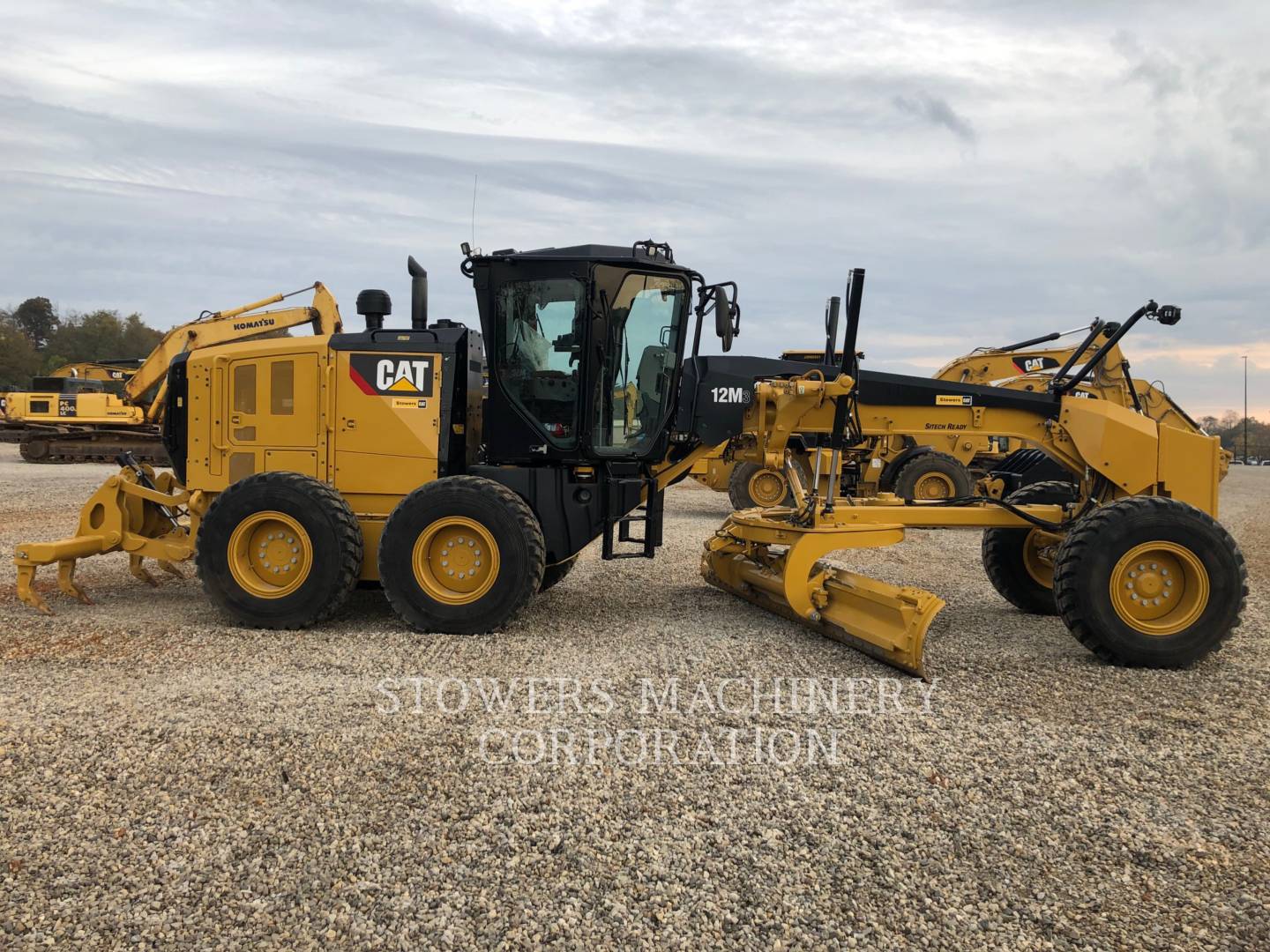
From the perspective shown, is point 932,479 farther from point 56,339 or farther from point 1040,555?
point 56,339

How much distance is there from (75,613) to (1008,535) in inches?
292

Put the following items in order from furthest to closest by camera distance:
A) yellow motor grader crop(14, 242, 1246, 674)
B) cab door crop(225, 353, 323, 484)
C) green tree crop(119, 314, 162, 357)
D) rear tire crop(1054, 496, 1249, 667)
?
green tree crop(119, 314, 162, 357), cab door crop(225, 353, 323, 484), yellow motor grader crop(14, 242, 1246, 674), rear tire crop(1054, 496, 1249, 667)

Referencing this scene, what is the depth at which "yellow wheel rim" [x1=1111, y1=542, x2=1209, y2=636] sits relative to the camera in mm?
5891

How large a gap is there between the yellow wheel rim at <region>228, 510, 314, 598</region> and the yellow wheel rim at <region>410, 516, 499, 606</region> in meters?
0.85

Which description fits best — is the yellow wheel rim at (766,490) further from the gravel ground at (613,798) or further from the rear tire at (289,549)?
the rear tire at (289,549)

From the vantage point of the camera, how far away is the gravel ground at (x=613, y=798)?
2943mm

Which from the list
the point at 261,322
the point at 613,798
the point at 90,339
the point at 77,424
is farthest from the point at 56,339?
the point at 613,798

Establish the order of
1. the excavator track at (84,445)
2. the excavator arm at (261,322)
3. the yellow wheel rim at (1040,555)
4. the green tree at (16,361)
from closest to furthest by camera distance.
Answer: the yellow wheel rim at (1040,555), the excavator arm at (261,322), the excavator track at (84,445), the green tree at (16,361)

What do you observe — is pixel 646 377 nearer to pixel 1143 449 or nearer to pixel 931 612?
pixel 931 612

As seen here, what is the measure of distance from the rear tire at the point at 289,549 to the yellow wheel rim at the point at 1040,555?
5.35 m

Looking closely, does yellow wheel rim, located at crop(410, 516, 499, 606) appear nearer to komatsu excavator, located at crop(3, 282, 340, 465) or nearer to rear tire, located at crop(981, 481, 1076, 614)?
rear tire, located at crop(981, 481, 1076, 614)

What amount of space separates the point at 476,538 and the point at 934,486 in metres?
9.47

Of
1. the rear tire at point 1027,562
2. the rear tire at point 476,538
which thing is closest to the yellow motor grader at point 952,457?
the rear tire at point 1027,562

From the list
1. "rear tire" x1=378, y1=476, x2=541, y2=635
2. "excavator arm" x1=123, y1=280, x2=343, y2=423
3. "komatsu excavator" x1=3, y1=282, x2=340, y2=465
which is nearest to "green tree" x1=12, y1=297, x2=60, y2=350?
"komatsu excavator" x1=3, y1=282, x2=340, y2=465
